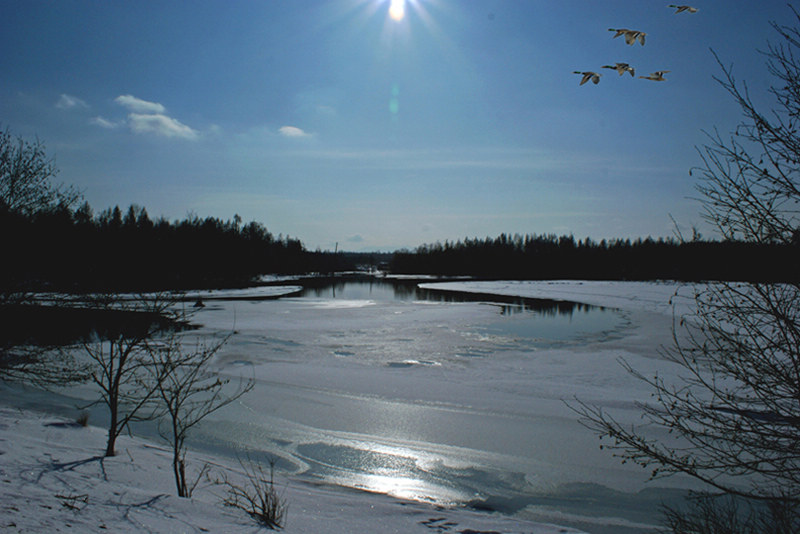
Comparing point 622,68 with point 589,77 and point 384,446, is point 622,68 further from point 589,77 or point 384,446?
point 384,446

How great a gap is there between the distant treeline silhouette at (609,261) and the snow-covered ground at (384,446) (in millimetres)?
850

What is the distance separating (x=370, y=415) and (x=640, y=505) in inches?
208

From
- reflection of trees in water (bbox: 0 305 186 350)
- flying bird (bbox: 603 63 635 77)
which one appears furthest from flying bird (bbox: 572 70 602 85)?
reflection of trees in water (bbox: 0 305 186 350)

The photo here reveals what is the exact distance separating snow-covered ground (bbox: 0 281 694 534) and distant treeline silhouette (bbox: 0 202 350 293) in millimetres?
2796

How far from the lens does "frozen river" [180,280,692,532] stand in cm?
681

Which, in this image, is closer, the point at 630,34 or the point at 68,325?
the point at 630,34

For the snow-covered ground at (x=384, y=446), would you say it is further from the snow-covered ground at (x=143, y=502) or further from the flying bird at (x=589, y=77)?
the flying bird at (x=589, y=77)

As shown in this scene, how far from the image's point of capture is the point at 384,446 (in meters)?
8.31

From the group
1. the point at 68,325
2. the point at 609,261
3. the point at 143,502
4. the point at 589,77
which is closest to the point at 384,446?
the point at 143,502

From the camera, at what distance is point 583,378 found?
12750 millimetres

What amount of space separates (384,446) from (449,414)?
2164 mm

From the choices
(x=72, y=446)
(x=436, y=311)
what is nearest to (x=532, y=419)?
(x=72, y=446)

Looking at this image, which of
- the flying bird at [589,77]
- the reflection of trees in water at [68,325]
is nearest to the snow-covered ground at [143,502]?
the reflection of trees in water at [68,325]

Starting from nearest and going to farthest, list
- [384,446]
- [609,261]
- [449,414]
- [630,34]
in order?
[630,34]
[384,446]
[449,414]
[609,261]
